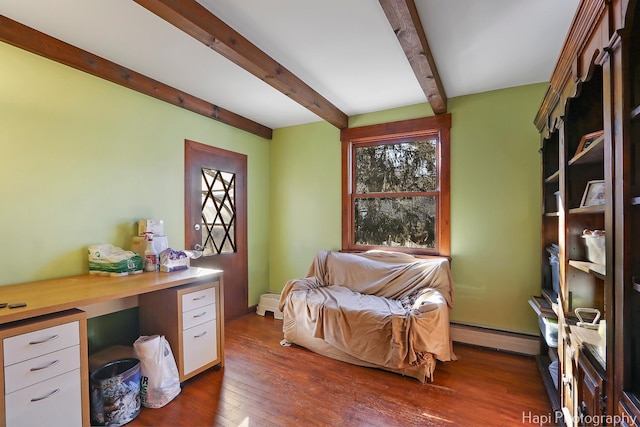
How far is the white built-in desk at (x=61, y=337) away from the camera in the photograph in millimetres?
1378

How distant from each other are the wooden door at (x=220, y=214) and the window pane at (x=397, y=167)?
4.97 feet

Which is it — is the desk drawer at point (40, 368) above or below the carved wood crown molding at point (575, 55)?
below

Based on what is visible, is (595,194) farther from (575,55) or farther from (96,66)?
(96,66)

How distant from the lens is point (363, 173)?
363 cm

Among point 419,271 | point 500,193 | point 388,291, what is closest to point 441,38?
point 500,193

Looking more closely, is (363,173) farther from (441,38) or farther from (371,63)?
(441,38)

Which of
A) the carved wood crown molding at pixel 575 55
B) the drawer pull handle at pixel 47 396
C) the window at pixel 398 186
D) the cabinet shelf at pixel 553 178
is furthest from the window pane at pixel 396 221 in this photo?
the drawer pull handle at pixel 47 396

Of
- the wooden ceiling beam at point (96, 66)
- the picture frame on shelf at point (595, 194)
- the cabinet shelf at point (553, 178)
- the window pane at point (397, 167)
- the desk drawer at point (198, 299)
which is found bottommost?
the desk drawer at point (198, 299)

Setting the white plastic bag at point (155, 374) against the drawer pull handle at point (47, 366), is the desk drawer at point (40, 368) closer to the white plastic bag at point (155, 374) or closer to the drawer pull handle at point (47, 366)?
the drawer pull handle at point (47, 366)

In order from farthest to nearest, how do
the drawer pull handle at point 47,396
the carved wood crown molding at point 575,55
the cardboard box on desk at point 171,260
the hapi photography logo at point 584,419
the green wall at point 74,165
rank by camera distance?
the cardboard box on desk at point 171,260
the green wall at point 74,165
the drawer pull handle at point 47,396
the carved wood crown molding at point 575,55
the hapi photography logo at point 584,419

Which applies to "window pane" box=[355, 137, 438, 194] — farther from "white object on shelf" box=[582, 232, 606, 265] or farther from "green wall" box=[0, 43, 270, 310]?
"green wall" box=[0, 43, 270, 310]

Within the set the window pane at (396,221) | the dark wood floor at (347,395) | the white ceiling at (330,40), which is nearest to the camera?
the white ceiling at (330,40)

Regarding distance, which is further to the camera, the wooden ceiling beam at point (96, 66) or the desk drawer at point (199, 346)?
the desk drawer at point (199, 346)

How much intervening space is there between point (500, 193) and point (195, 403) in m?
3.09
